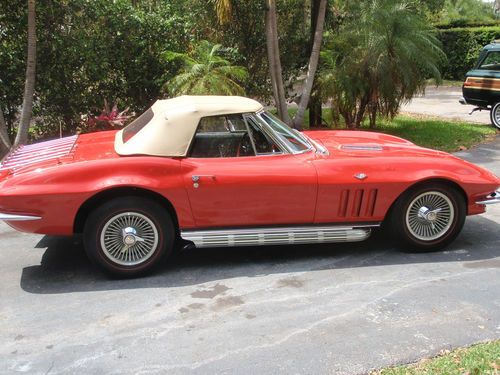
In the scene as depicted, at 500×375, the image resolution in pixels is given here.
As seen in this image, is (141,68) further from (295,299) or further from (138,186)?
(295,299)

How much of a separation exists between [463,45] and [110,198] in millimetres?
22905

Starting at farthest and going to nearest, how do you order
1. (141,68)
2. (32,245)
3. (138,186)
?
(141,68)
(32,245)
(138,186)

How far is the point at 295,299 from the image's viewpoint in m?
4.12

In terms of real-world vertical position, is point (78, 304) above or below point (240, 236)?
below

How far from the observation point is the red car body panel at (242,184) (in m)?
4.32

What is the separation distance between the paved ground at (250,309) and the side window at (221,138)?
3.29 ft

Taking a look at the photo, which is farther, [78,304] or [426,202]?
[426,202]

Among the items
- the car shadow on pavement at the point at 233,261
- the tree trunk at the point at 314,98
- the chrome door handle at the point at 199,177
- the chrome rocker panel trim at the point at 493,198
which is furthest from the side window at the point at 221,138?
the tree trunk at the point at 314,98

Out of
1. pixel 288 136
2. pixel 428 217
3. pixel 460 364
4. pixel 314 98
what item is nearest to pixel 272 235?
pixel 288 136

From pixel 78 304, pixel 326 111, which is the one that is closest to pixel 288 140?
pixel 78 304

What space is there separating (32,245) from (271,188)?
2.55 metres

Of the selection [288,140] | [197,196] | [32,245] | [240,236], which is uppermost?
[288,140]

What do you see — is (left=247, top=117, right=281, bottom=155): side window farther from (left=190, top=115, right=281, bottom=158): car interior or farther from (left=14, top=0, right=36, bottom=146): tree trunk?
(left=14, top=0, right=36, bottom=146): tree trunk

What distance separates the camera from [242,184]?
14.8 ft
